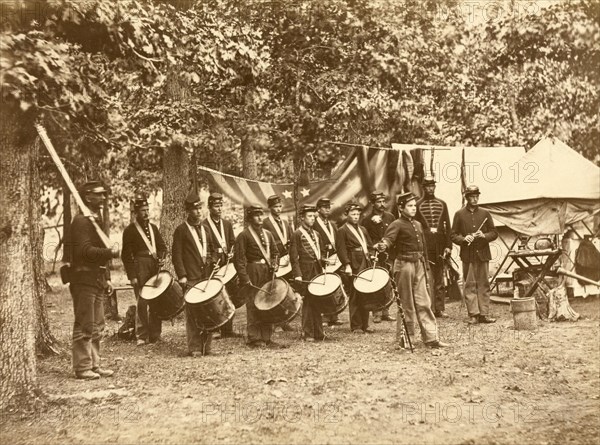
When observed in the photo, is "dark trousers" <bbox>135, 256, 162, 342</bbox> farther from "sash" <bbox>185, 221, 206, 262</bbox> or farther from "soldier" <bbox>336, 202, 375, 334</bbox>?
"soldier" <bbox>336, 202, 375, 334</bbox>

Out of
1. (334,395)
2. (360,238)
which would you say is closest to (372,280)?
(360,238)

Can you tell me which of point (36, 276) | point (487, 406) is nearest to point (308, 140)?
point (36, 276)

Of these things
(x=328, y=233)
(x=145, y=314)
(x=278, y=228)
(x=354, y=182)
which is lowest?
(x=145, y=314)

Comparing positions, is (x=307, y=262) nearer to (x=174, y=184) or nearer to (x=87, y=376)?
(x=174, y=184)

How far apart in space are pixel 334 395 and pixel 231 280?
4.29 metres

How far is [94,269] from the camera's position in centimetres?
844

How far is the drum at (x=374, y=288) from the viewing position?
34.2 ft

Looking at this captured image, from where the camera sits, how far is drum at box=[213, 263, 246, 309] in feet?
35.9

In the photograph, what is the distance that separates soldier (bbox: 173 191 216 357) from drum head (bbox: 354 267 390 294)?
2.25 metres

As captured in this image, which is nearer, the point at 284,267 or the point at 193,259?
the point at 193,259

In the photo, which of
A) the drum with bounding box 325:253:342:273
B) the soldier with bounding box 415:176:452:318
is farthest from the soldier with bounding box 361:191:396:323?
the drum with bounding box 325:253:342:273

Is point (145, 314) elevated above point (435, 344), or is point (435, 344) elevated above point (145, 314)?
point (145, 314)

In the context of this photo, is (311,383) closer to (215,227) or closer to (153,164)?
(215,227)

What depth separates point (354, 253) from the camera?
12.1 m
